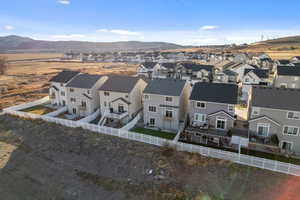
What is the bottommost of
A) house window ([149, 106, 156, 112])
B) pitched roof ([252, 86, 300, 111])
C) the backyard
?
the backyard

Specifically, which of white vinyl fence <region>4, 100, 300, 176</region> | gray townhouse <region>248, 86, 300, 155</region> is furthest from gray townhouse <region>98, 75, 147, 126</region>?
gray townhouse <region>248, 86, 300, 155</region>

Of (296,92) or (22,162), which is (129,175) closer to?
(22,162)

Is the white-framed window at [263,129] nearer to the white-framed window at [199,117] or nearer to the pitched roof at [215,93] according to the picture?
the pitched roof at [215,93]

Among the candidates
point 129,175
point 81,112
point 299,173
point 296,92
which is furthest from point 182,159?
point 81,112

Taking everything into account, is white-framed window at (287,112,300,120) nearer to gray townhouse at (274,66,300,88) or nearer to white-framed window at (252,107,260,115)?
white-framed window at (252,107,260,115)

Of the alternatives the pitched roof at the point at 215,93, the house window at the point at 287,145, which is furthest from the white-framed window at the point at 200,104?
the house window at the point at 287,145

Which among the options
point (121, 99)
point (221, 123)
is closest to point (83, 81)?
point (121, 99)
